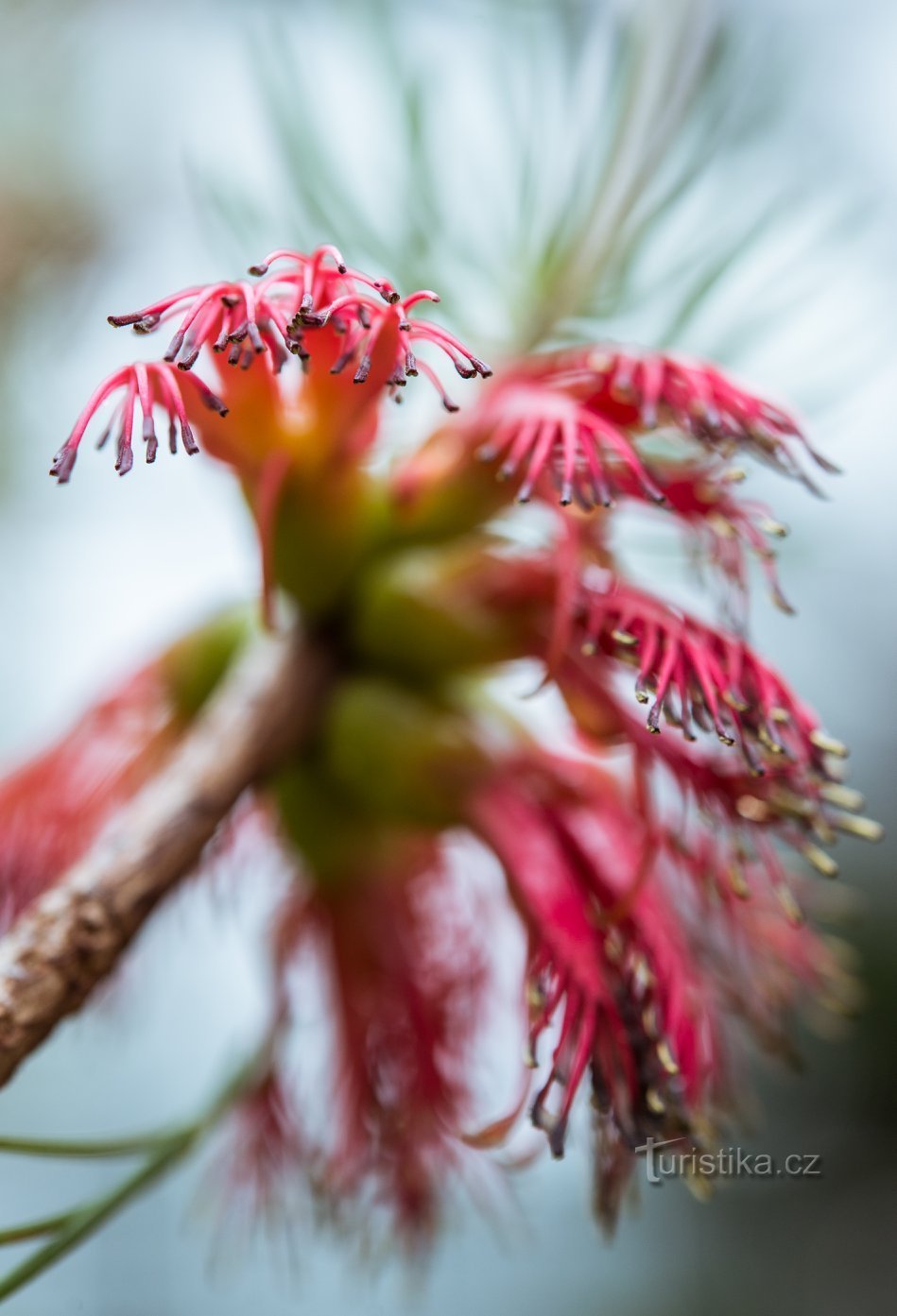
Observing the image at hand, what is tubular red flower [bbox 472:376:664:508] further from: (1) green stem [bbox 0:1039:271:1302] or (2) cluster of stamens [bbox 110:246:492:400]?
(1) green stem [bbox 0:1039:271:1302]

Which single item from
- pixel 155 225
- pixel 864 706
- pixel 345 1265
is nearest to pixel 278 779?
pixel 345 1265

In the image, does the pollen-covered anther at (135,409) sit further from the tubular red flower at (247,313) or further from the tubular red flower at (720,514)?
the tubular red flower at (720,514)

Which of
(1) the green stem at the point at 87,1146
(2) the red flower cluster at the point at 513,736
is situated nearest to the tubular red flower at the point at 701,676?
(2) the red flower cluster at the point at 513,736

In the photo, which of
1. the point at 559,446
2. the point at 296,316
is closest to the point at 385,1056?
the point at 559,446

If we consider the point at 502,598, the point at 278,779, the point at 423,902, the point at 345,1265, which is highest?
the point at 502,598

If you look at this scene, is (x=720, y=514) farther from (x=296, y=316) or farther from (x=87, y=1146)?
(x=87, y=1146)

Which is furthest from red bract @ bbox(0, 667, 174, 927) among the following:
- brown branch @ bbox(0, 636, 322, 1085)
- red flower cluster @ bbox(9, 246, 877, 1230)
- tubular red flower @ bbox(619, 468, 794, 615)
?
tubular red flower @ bbox(619, 468, 794, 615)

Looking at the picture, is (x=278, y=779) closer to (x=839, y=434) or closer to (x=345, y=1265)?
(x=345, y=1265)
